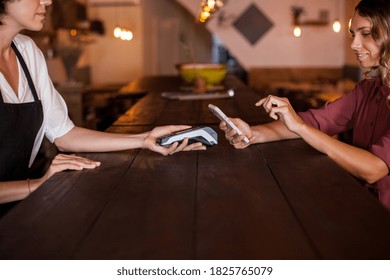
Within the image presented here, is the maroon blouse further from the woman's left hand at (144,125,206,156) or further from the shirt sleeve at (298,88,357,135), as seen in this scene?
the woman's left hand at (144,125,206,156)

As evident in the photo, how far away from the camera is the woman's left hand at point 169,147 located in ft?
6.11

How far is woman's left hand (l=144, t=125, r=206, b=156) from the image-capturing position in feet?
6.11

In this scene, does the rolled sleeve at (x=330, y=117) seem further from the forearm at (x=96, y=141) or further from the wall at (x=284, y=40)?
the wall at (x=284, y=40)

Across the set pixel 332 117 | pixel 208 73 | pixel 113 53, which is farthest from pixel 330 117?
pixel 113 53

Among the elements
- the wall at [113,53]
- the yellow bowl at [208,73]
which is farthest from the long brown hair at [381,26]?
the wall at [113,53]

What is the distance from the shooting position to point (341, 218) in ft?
3.84

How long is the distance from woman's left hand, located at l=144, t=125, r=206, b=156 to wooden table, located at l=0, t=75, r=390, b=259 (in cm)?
5

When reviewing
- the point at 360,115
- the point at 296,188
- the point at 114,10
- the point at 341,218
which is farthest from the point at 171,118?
the point at 114,10

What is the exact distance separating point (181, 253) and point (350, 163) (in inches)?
38.5

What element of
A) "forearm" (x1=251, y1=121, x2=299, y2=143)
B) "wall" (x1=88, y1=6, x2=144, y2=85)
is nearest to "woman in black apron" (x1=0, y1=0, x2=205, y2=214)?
"forearm" (x1=251, y1=121, x2=299, y2=143)

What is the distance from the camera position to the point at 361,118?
7.25ft

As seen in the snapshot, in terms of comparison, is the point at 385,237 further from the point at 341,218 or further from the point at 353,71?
the point at 353,71

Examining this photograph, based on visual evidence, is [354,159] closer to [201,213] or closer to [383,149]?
[383,149]

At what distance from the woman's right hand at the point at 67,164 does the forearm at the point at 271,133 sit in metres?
0.71
